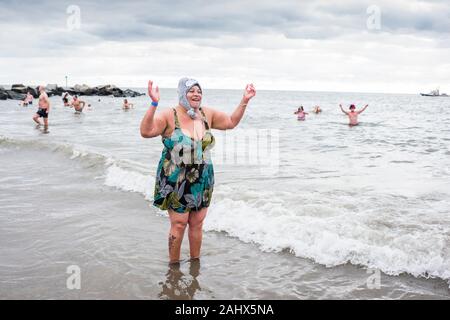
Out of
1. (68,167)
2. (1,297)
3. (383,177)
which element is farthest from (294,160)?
(1,297)

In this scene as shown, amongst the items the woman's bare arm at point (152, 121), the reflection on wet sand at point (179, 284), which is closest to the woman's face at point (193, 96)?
the woman's bare arm at point (152, 121)

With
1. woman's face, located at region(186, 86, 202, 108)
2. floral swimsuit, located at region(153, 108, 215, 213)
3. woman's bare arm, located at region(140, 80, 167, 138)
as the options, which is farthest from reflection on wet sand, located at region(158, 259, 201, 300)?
woman's face, located at region(186, 86, 202, 108)

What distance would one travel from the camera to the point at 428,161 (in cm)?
1264

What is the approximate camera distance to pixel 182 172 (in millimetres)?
4434

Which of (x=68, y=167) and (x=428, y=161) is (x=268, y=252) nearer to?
(x=68, y=167)

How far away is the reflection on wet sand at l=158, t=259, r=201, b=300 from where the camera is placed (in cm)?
428

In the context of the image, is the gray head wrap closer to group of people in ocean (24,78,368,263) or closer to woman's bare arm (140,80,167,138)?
group of people in ocean (24,78,368,263)

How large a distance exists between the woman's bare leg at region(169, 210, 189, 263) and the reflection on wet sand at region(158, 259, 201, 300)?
12 centimetres

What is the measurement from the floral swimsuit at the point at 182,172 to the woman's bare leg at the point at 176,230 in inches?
3.4

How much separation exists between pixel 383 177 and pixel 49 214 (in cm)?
710

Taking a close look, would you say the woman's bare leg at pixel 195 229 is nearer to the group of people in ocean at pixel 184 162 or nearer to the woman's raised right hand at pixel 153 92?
the group of people in ocean at pixel 184 162

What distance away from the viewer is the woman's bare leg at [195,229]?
4703 mm

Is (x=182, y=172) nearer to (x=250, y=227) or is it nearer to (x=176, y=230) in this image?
(x=176, y=230)

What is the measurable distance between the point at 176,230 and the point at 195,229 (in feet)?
0.82
